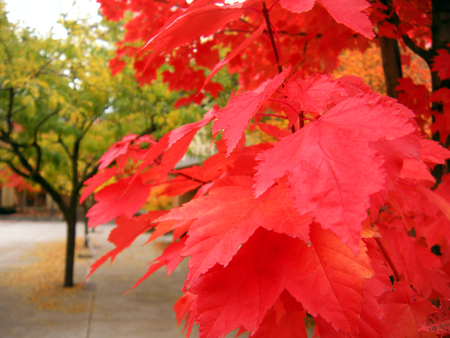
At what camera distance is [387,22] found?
5.86 ft

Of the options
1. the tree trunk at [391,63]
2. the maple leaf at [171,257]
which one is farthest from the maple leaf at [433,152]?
the tree trunk at [391,63]

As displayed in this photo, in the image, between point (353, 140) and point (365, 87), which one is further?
point (365, 87)

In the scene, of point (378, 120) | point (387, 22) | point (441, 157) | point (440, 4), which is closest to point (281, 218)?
point (378, 120)

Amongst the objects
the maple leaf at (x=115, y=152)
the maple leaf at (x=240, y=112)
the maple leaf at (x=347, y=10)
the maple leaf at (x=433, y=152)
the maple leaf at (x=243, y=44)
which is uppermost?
the maple leaf at (x=347, y=10)

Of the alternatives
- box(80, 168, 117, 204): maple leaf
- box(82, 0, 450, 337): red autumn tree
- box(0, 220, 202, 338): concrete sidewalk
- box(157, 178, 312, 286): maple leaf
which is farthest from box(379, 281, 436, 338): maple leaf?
box(0, 220, 202, 338): concrete sidewalk

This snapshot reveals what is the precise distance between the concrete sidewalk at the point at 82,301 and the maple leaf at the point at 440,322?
3.89m

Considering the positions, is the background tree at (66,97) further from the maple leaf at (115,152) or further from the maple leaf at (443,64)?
the maple leaf at (443,64)

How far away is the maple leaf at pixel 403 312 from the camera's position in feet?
2.02

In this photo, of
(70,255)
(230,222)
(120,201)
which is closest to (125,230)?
(120,201)

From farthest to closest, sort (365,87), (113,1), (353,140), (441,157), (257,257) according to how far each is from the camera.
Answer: (113,1) → (441,157) → (365,87) → (257,257) → (353,140)

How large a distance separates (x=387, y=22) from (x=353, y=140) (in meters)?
1.72

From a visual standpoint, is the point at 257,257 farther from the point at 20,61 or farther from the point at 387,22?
the point at 20,61

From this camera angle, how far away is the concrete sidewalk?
15.0 feet

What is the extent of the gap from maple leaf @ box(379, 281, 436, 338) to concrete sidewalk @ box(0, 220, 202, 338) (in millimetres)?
3800
